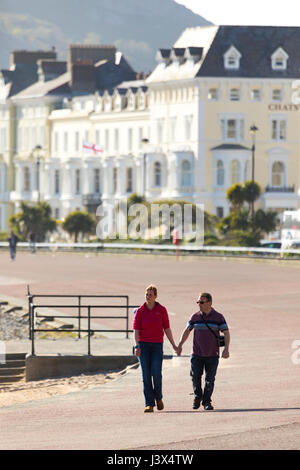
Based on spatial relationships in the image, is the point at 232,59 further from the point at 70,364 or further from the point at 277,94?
the point at 70,364

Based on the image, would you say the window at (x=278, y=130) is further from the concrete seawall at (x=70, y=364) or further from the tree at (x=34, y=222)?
the concrete seawall at (x=70, y=364)

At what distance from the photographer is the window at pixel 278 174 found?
325 feet

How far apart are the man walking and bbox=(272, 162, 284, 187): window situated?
264ft

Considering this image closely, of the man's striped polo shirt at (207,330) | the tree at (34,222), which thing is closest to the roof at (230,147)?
the tree at (34,222)

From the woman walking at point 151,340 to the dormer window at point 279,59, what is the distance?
80.3 m

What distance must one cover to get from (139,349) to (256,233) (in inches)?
2159

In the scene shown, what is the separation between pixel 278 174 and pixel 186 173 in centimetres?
612

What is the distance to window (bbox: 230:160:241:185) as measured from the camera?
9844 centimetres

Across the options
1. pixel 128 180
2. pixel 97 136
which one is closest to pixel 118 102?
pixel 97 136

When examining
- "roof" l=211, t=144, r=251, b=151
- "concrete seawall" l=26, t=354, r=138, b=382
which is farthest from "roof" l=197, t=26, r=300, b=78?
"concrete seawall" l=26, t=354, r=138, b=382

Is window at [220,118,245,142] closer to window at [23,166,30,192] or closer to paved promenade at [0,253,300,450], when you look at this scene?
window at [23,166,30,192]

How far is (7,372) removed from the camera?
2753 centimetres
